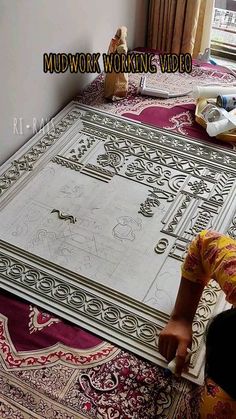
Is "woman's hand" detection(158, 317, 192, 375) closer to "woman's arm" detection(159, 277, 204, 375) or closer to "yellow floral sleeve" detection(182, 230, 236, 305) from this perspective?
"woman's arm" detection(159, 277, 204, 375)

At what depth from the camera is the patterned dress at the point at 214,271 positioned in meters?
0.99

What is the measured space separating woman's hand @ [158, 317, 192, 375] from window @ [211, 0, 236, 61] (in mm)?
1973

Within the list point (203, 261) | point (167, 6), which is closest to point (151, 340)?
point (203, 261)

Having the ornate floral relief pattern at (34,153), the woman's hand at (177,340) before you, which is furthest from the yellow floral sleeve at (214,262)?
the ornate floral relief pattern at (34,153)

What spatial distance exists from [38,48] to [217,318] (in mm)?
1257

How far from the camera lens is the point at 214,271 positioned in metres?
1.07

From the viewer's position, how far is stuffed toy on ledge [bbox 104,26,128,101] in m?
2.02

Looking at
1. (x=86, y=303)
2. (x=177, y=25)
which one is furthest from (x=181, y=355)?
(x=177, y=25)

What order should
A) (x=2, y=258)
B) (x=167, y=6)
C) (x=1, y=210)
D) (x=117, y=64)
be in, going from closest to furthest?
(x=2, y=258), (x=1, y=210), (x=117, y=64), (x=167, y=6)

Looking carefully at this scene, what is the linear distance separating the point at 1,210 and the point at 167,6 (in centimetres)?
140

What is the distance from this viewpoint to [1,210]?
5.23 feet

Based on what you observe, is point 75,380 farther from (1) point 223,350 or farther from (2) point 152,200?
(2) point 152,200

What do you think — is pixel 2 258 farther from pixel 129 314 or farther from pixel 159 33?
pixel 159 33

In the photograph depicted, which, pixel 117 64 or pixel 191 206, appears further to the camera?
pixel 117 64
